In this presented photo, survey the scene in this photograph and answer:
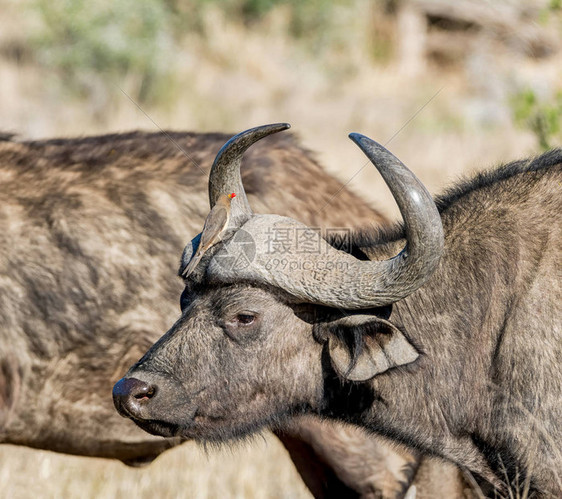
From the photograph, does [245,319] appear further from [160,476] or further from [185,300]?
[160,476]

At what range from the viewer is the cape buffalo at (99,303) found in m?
5.46

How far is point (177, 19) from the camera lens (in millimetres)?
20141

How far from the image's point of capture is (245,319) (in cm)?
439

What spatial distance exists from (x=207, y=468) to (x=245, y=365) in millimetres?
2643

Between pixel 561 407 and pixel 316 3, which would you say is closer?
pixel 561 407

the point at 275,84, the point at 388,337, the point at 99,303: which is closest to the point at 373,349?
the point at 388,337

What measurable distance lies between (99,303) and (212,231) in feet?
4.59

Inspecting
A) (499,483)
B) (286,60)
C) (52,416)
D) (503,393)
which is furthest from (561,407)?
(286,60)

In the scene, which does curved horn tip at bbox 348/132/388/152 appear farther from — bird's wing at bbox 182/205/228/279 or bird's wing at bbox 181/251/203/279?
bird's wing at bbox 181/251/203/279

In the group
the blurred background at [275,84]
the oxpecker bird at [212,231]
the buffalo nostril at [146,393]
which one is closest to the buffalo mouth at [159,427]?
the buffalo nostril at [146,393]

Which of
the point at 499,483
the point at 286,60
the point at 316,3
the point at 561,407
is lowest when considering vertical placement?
the point at 499,483

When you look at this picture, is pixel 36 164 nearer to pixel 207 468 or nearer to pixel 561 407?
pixel 207 468

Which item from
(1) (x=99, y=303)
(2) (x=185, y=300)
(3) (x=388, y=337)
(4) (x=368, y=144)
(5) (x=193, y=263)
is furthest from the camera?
(1) (x=99, y=303)

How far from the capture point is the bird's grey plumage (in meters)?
4.38
